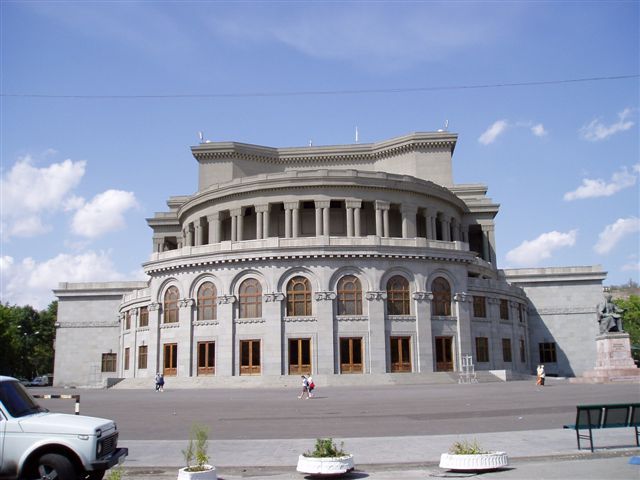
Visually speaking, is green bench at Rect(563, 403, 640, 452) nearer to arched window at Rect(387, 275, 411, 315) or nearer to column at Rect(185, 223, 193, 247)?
arched window at Rect(387, 275, 411, 315)

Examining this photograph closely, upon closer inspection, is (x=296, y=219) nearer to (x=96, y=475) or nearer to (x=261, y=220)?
(x=261, y=220)

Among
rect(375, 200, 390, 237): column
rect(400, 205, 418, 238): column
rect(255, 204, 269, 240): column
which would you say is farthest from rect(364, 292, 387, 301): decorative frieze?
rect(255, 204, 269, 240): column

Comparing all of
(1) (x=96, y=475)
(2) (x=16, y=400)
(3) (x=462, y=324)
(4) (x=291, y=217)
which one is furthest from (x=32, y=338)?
(1) (x=96, y=475)

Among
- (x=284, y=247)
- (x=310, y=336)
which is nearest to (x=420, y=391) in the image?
(x=310, y=336)

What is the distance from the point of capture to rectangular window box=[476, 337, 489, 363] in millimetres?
56812

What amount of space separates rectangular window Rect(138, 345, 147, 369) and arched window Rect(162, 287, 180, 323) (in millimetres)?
5031

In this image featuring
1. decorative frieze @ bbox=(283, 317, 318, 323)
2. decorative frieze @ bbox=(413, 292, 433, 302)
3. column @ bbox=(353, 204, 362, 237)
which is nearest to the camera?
decorative frieze @ bbox=(283, 317, 318, 323)

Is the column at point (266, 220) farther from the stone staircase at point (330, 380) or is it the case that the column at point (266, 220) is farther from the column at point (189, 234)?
the stone staircase at point (330, 380)

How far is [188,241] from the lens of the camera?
219 feet

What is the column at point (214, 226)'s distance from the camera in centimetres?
6125

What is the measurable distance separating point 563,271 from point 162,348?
44501mm

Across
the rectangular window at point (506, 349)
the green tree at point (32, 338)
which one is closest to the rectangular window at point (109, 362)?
the green tree at point (32, 338)

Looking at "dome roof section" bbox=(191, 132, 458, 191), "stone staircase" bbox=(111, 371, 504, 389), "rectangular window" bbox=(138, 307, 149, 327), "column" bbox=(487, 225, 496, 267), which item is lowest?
"stone staircase" bbox=(111, 371, 504, 389)

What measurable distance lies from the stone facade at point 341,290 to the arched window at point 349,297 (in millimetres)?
80
